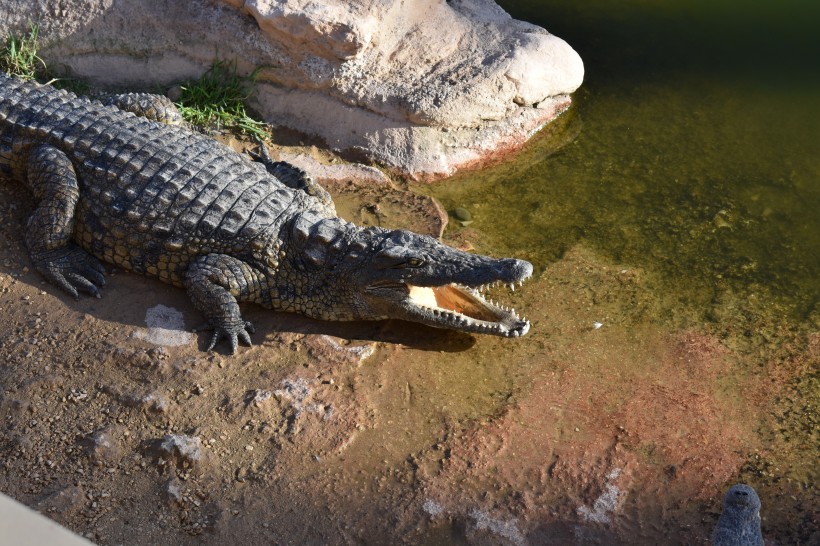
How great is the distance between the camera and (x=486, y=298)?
4934 millimetres

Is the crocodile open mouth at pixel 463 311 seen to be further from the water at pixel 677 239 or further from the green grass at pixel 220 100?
the green grass at pixel 220 100

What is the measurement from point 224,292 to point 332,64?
7.36 feet

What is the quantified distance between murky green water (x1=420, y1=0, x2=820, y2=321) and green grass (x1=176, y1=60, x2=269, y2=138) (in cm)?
152

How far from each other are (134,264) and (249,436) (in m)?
1.40

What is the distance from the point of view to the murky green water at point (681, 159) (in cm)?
550

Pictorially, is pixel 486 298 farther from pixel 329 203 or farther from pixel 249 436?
pixel 249 436

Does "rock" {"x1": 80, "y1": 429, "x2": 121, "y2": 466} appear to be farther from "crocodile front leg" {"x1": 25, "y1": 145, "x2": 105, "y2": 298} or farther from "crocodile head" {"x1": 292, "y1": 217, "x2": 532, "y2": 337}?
"crocodile head" {"x1": 292, "y1": 217, "x2": 532, "y2": 337}

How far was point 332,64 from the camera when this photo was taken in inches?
241

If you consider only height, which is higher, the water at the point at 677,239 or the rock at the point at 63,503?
the water at the point at 677,239

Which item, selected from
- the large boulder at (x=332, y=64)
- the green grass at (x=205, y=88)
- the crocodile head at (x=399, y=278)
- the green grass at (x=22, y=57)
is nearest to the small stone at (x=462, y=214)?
the large boulder at (x=332, y=64)

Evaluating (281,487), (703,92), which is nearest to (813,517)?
(281,487)

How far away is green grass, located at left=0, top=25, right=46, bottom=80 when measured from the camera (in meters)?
6.03

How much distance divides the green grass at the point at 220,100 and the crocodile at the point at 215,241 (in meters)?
0.99

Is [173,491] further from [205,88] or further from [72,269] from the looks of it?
[205,88]
